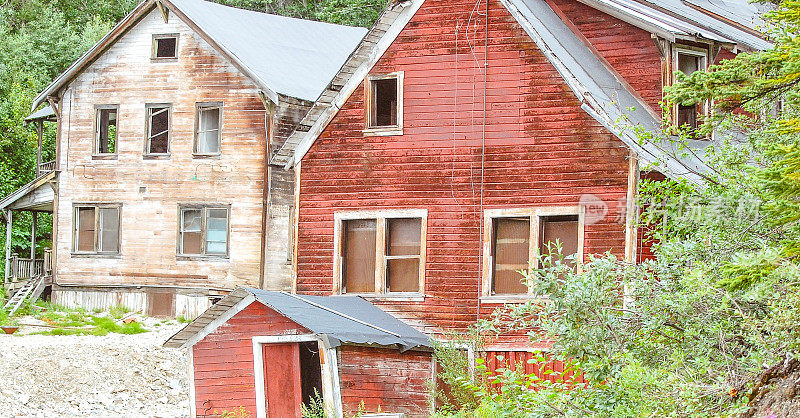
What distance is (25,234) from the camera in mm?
40406

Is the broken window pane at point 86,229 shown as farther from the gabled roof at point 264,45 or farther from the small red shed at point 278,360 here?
the small red shed at point 278,360

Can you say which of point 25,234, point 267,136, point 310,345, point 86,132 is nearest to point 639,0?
point 310,345

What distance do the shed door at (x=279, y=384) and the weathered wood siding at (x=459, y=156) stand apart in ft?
8.10

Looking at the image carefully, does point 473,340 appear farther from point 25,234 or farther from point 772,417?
point 25,234

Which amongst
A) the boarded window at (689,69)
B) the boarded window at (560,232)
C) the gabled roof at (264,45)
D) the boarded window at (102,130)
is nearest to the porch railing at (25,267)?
the boarded window at (102,130)

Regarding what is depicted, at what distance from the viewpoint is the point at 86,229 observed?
34.1 m

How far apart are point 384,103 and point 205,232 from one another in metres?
11.4

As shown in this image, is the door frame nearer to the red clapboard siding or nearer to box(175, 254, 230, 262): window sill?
the red clapboard siding

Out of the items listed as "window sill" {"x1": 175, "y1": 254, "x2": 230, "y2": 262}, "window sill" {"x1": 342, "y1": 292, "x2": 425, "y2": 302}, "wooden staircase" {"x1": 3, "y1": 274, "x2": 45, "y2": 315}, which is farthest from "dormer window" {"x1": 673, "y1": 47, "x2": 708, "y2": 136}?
"wooden staircase" {"x1": 3, "y1": 274, "x2": 45, "y2": 315}

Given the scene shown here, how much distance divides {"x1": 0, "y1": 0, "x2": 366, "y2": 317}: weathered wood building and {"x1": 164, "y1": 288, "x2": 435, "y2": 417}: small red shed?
1140cm

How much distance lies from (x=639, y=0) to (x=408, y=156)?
209 inches

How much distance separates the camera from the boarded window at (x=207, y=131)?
3278cm

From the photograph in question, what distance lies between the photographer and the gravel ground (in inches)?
882

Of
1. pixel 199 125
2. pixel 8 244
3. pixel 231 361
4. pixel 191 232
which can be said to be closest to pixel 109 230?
pixel 191 232
